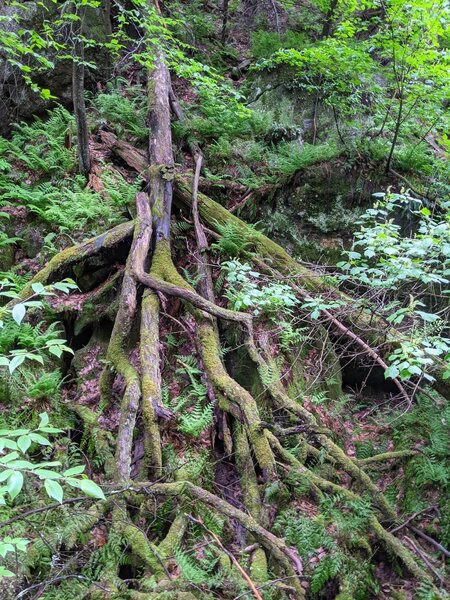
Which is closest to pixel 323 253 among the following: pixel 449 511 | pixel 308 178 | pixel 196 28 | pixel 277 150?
pixel 308 178

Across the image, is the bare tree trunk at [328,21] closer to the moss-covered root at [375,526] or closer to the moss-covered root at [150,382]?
the moss-covered root at [150,382]

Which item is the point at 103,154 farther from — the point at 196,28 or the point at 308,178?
the point at 196,28

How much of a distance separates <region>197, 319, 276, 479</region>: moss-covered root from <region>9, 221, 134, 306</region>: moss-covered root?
158cm

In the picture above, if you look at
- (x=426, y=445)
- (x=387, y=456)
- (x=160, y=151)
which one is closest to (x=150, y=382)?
(x=387, y=456)

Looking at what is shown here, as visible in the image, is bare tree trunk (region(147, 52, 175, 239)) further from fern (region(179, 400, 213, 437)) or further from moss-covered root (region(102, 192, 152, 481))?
fern (region(179, 400, 213, 437))

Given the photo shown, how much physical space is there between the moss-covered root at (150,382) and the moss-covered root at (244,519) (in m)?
0.24

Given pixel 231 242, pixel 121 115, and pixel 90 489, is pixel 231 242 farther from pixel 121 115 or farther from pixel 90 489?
pixel 90 489

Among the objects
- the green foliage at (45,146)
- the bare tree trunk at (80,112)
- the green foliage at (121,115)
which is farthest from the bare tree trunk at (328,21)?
the green foliage at (45,146)

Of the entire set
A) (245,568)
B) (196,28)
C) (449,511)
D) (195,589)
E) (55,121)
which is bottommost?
(449,511)

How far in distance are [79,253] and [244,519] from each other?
3.51m

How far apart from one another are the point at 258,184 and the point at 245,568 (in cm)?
541

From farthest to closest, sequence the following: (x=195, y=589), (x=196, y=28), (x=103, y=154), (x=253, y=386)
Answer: (x=196, y=28) < (x=103, y=154) < (x=253, y=386) < (x=195, y=589)

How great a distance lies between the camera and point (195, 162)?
7.00 metres

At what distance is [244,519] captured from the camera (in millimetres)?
2936
